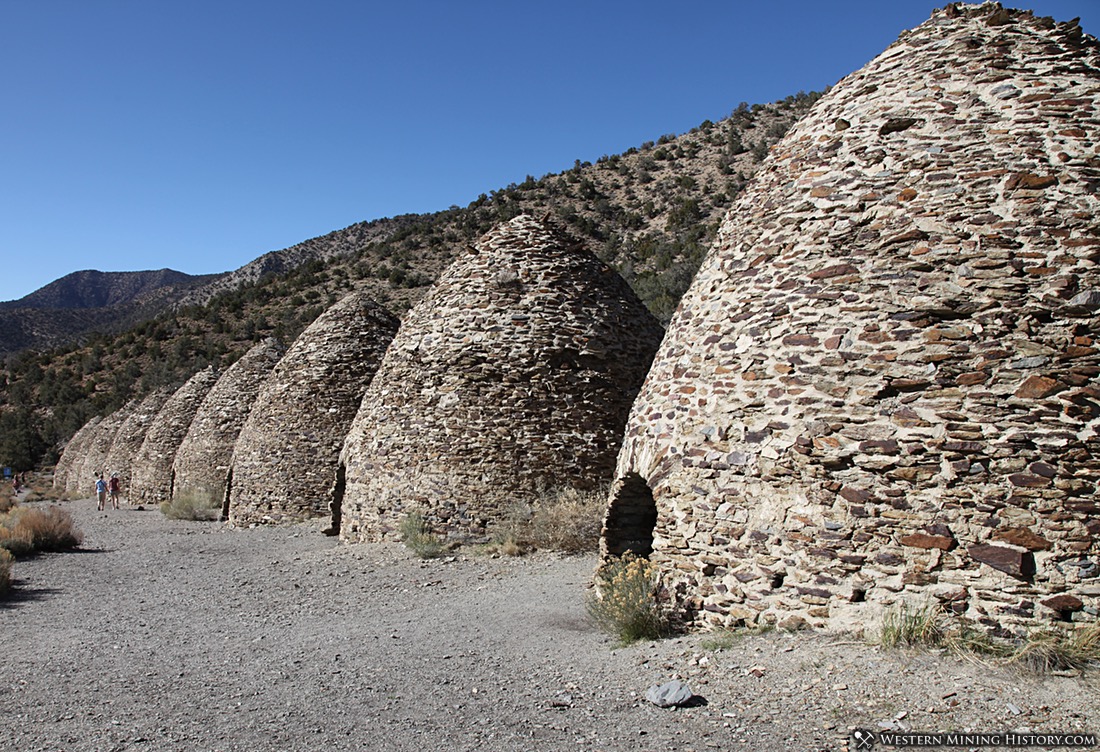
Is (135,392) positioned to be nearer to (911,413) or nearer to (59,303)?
(911,413)

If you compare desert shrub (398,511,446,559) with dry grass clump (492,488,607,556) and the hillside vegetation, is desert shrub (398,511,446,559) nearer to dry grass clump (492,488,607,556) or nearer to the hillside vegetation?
dry grass clump (492,488,607,556)

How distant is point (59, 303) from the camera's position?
10250cm

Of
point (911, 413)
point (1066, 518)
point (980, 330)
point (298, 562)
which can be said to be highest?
point (980, 330)

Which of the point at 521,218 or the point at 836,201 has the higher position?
the point at 521,218

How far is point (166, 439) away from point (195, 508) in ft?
24.2

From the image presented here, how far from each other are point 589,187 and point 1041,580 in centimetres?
4114

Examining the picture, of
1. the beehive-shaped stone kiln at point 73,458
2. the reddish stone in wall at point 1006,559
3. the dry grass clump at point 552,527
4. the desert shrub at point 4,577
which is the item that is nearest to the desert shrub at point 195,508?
the desert shrub at point 4,577

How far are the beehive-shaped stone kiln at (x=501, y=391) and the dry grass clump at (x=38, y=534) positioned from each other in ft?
21.0

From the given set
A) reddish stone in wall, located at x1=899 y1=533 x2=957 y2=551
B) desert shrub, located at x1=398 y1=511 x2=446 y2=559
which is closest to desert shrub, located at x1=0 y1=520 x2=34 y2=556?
desert shrub, located at x1=398 y1=511 x2=446 y2=559

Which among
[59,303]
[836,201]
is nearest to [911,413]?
[836,201]

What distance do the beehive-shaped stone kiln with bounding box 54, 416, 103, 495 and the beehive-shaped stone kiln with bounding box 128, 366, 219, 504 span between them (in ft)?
42.0

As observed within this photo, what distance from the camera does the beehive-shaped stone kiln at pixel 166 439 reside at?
26578 mm

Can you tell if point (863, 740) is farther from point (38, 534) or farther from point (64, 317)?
point (64, 317)

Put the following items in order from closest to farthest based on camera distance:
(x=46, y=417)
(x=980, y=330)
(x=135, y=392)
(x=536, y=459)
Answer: (x=980, y=330) < (x=536, y=459) < (x=135, y=392) < (x=46, y=417)
